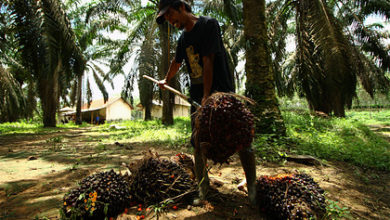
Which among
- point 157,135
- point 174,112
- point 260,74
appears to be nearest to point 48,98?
point 157,135

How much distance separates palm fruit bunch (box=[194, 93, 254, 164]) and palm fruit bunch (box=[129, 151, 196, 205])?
2.06 feet

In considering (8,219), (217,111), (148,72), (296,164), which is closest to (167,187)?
(217,111)

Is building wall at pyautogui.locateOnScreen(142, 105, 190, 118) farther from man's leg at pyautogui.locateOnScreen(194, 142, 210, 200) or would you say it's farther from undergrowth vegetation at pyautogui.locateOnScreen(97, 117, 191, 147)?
man's leg at pyautogui.locateOnScreen(194, 142, 210, 200)

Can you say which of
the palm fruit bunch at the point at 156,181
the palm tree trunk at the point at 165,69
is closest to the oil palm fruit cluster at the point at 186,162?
the palm fruit bunch at the point at 156,181

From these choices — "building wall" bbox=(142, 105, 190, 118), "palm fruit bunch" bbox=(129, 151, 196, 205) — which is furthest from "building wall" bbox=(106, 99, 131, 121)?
"palm fruit bunch" bbox=(129, 151, 196, 205)

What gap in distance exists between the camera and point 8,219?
172 cm

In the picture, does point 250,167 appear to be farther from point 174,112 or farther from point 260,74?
point 174,112

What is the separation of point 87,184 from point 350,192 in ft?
9.09

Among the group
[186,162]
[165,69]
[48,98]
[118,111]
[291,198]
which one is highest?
[165,69]

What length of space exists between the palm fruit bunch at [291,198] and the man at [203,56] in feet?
0.48

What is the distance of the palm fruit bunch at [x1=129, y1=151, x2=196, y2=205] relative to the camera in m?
1.96

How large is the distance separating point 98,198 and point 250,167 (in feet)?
4.29

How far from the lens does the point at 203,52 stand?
1.99 metres

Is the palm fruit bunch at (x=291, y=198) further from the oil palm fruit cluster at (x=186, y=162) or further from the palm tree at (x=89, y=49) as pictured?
the palm tree at (x=89, y=49)
